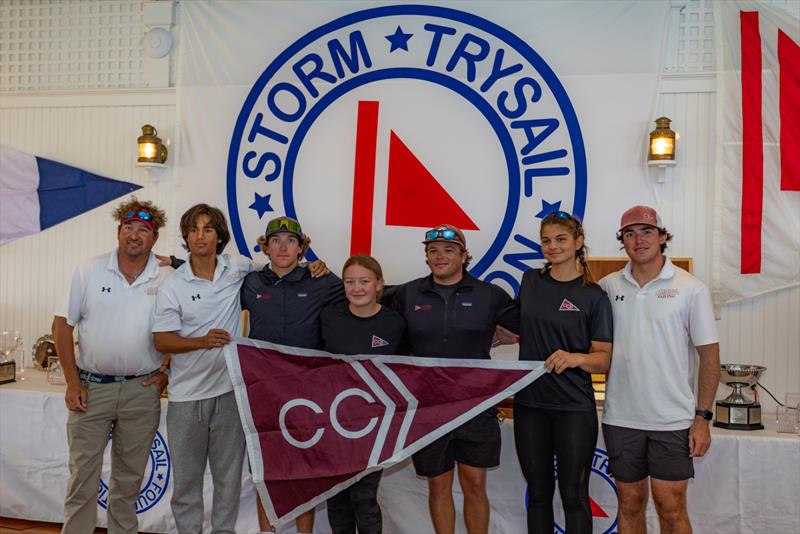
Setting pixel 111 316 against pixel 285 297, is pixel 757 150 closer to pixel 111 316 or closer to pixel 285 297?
pixel 285 297

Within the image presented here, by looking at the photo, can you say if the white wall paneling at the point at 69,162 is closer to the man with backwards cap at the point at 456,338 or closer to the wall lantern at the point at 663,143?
the man with backwards cap at the point at 456,338

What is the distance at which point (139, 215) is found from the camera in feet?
9.79

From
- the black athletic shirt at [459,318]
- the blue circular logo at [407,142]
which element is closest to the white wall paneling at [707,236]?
the blue circular logo at [407,142]

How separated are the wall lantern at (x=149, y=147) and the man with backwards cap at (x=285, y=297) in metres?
1.79

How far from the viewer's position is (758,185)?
3.73m

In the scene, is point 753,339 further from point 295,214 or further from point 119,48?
point 119,48

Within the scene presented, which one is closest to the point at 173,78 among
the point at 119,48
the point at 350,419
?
the point at 119,48

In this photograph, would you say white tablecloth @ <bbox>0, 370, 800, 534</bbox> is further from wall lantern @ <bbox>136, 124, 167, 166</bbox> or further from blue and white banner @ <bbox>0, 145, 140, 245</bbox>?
wall lantern @ <bbox>136, 124, 167, 166</bbox>

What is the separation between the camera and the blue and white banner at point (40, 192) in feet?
15.6

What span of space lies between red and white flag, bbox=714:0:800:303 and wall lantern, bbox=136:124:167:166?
3.27 m

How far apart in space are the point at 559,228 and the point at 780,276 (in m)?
1.69

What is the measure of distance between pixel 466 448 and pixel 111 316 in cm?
157

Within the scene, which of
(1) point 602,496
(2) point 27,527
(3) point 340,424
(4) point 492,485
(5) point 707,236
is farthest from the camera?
(5) point 707,236

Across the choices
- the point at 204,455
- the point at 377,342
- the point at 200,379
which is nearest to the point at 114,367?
the point at 200,379
